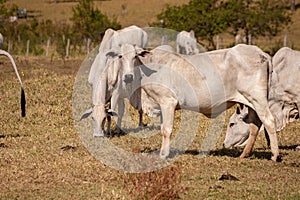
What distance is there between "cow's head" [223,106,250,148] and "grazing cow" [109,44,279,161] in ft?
4.75

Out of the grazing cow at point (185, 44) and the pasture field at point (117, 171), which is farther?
the grazing cow at point (185, 44)


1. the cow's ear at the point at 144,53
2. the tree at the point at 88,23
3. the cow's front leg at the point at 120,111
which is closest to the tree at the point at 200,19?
the tree at the point at 88,23

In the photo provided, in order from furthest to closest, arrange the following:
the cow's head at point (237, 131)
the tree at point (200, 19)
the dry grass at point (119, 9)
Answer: the dry grass at point (119, 9), the tree at point (200, 19), the cow's head at point (237, 131)

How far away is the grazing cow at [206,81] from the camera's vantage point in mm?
10180

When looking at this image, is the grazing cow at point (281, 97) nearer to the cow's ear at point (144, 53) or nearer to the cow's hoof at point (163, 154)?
the cow's hoof at point (163, 154)

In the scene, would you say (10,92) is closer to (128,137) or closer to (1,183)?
(128,137)

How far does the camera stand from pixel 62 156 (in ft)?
33.9

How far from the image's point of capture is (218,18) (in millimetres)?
38625

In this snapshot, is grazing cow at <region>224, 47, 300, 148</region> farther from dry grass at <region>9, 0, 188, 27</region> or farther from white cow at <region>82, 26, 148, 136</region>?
dry grass at <region>9, 0, 188, 27</region>

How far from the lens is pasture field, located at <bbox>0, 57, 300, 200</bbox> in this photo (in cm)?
796

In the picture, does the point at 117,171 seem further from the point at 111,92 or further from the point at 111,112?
the point at 111,92

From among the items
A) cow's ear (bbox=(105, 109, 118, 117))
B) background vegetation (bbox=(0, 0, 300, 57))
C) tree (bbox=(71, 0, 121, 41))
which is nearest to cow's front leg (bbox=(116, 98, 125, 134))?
cow's ear (bbox=(105, 109, 118, 117))

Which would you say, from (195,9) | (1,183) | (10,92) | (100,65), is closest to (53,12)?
(195,9)

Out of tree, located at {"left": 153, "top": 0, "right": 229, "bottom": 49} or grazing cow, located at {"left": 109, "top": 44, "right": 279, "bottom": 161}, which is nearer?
grazing cow, located at {"left": 109, "top": 44, "right": 279, "bottom": 161}
